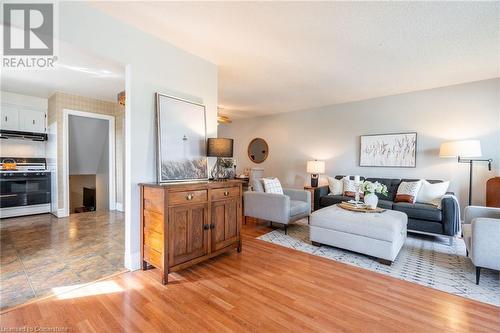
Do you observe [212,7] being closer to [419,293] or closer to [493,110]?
[419,293]

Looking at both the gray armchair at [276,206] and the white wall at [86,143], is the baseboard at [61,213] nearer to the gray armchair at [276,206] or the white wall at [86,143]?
the white wall at [86,143]

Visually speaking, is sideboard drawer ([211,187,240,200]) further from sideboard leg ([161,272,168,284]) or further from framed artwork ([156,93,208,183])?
sideboard leg ([161,272,168,284])

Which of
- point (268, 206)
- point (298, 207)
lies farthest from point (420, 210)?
point (268, 206)

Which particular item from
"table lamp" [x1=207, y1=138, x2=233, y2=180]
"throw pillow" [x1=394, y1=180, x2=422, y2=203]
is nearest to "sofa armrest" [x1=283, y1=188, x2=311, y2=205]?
"throw pillow" [x1=394, y1=180, x2=422, y2=203]

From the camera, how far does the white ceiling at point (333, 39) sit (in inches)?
81.6

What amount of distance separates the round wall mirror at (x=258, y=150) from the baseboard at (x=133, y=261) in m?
4.77

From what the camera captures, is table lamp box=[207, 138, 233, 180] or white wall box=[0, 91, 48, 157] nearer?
table lamp box=[207, 138, 233, 180]

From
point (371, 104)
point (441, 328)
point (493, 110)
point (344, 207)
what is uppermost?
point (371, 104)

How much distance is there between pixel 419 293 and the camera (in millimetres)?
2035

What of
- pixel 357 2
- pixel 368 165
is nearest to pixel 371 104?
pixel 368 165

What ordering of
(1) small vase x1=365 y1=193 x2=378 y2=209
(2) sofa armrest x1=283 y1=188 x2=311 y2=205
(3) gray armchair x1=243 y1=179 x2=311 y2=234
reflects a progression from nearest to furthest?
(1) small vase x1=365 y1=193 x2=378 y2=209 < (3) gray armchair x1=243 y1=179 x2=311 y2=234 < (2) sofa armrest x1=283 y1=188 x2=311 y2=205

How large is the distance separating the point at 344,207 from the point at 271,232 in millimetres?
1232

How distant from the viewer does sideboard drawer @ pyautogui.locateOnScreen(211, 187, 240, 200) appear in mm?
2566

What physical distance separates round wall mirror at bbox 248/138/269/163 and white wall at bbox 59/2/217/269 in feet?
13.6
